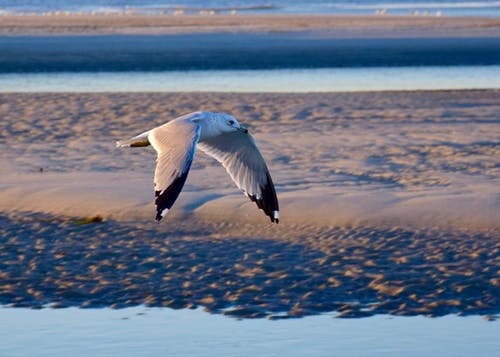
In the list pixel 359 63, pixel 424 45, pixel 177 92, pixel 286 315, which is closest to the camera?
pixel 286 315

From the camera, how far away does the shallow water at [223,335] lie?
778cm

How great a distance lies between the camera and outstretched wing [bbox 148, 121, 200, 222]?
774cm

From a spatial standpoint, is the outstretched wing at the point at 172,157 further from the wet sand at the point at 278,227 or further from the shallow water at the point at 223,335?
the wet sand at the point at 278,227

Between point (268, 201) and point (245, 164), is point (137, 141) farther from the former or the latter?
point (268, 201)

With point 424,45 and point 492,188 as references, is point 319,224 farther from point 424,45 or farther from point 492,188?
point 424,45

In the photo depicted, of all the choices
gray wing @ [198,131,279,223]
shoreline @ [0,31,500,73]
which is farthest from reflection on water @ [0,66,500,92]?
gray wing @ [198,131,279,223]

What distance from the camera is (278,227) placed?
11.2 m

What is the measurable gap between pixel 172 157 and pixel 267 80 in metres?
20.0

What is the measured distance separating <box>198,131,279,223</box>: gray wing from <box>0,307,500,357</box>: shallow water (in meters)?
1.12

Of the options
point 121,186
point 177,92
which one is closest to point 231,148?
point 121,186

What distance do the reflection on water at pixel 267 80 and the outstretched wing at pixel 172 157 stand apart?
1634 centimetres

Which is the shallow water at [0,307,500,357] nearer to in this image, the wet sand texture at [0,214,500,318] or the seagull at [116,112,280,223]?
the wet sand texture at [0,214,500,318]

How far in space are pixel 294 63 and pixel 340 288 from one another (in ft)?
78.3

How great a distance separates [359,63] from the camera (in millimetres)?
32656
